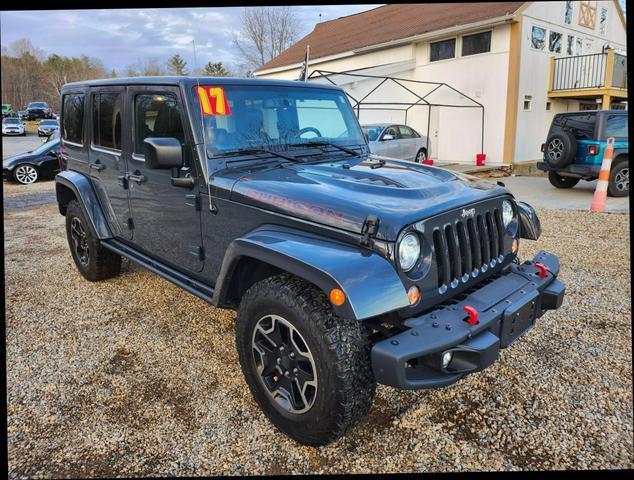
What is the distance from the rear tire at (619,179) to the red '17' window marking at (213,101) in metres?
9.48

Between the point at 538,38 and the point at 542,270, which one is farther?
the point at 538,38

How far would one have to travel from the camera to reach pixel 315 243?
239cm

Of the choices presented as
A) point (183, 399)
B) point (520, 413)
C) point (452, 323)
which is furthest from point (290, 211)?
point (520, 413)

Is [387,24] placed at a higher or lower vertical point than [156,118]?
higher

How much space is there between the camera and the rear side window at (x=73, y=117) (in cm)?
464

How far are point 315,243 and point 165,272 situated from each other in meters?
1.68

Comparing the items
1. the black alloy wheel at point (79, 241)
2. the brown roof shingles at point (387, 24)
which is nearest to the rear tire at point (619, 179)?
the brown roof shingles at point (387, 24)

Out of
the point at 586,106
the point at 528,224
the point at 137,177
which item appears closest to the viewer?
the point at 528,224

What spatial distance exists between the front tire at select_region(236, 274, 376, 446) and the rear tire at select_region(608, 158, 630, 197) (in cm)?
971

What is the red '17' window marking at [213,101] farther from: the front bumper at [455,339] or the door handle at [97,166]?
the front bumper at [455,339]

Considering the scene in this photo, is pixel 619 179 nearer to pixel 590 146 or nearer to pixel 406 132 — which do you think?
pixel 590 146

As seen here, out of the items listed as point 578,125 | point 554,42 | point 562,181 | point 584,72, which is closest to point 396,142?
point 562,181

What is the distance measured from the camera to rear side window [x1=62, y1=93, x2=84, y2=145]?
15.2ft

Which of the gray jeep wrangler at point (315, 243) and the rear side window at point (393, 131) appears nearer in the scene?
the gray jeep wrangler at point (315, 243)
